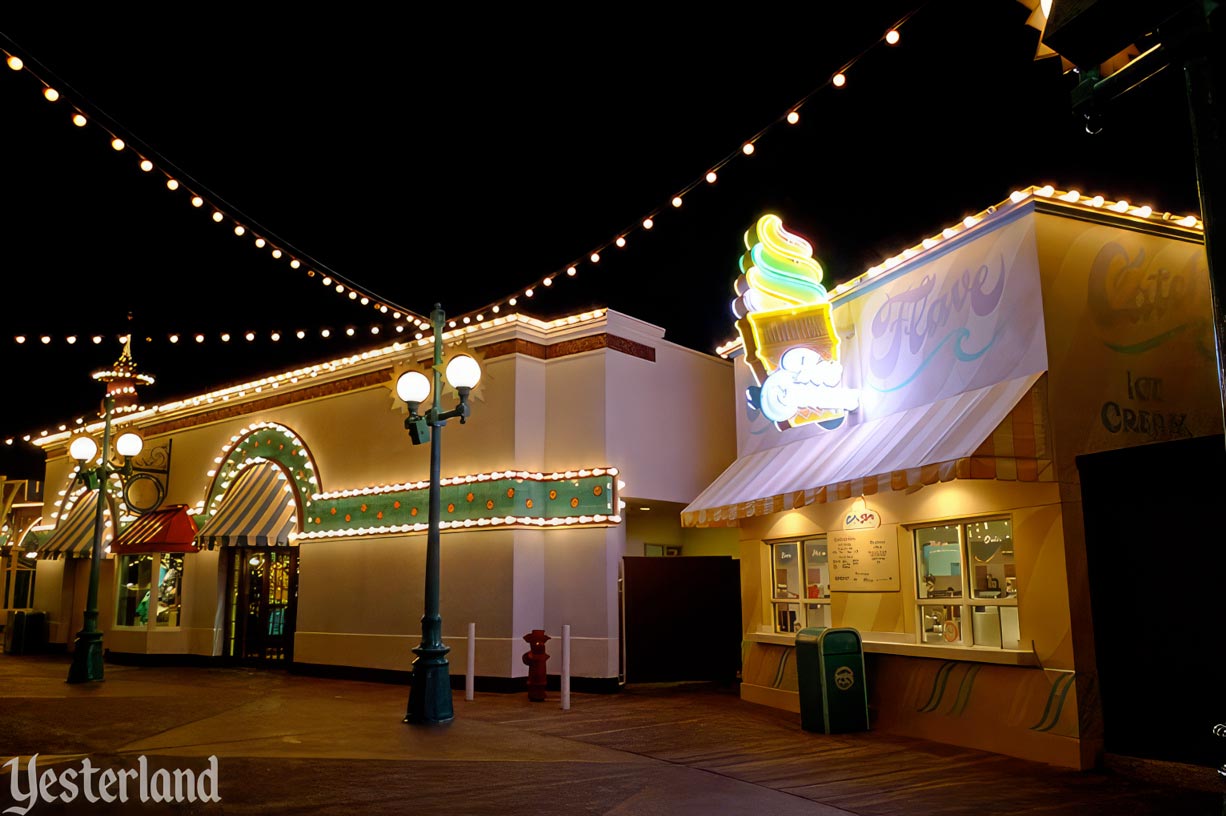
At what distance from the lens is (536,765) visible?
920cm

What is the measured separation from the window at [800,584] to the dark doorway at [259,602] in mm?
10988

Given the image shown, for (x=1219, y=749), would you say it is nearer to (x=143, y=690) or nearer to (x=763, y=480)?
(x=763, y=480)

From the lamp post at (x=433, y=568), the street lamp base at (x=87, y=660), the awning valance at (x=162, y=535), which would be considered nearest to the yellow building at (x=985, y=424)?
the lamp post at (x=433, y=568)

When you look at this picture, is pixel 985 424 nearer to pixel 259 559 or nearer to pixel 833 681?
Result: pixel 833 681

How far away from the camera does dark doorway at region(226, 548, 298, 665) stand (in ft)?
66.9

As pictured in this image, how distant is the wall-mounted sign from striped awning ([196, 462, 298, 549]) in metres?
12.3

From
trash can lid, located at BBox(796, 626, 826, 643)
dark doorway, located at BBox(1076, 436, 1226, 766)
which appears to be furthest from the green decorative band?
dark doorway, located at BBox(1076, 436, 1226, 766)

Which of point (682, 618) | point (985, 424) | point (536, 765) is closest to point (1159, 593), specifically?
point (985, 424)

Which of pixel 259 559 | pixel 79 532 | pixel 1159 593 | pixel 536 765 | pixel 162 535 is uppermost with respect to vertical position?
pixel 79 532

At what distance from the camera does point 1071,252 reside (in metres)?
10.4

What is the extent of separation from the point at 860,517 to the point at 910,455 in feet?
6.84

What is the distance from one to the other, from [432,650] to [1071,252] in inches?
348

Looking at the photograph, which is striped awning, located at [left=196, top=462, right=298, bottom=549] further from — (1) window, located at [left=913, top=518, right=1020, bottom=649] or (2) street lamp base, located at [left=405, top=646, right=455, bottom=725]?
(1) window, located at [left=913, top=518, right=1020, bottom=649]

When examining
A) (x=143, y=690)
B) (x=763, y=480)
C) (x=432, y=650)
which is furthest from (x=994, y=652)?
(x=143, y=690)
